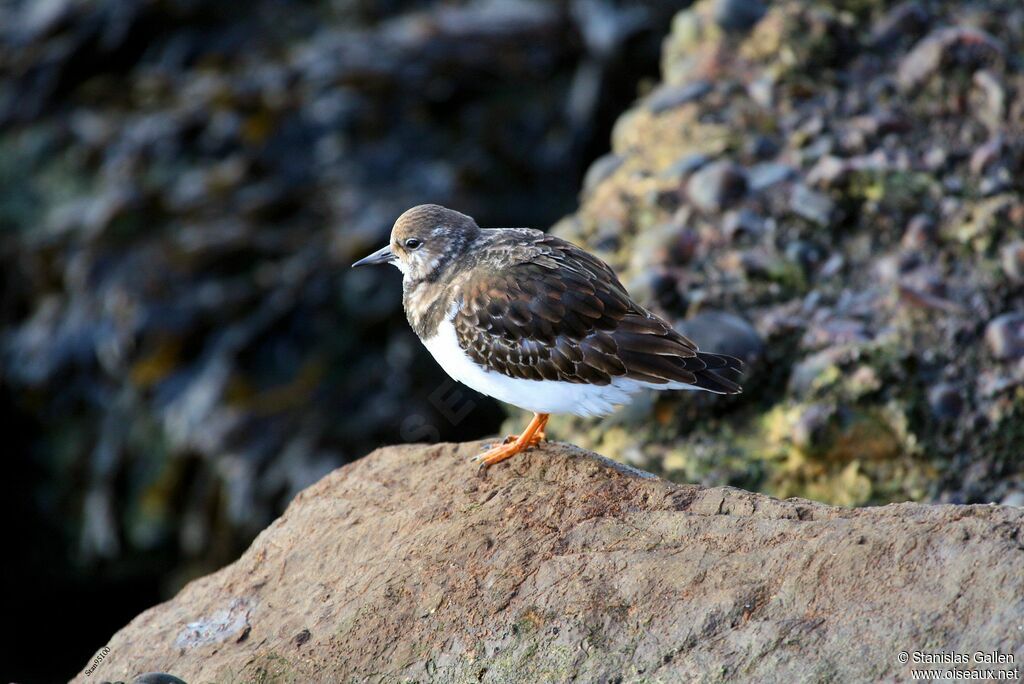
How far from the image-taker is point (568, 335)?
4.46m

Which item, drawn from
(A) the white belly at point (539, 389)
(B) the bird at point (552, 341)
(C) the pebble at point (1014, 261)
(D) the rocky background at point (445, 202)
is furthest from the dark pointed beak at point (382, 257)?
(C) the pebble at point (1014, 261)

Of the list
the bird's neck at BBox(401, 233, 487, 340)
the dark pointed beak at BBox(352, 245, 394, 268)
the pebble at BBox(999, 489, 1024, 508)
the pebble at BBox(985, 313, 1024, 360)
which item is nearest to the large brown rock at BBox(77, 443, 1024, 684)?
the bird's neck at BBox(401, 233, 487, 340)

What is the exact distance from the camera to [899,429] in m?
5.49

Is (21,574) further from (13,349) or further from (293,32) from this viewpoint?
(293,32)

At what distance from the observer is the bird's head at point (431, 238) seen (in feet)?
16.1

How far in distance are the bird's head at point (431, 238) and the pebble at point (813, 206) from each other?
252cm

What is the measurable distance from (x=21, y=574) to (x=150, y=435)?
1.96m

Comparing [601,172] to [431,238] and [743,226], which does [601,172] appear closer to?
[743,226]

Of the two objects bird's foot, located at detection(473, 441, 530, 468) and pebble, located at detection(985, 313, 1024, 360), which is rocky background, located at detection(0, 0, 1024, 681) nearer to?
pebble, located at detection(985, 313, 1024, 360)

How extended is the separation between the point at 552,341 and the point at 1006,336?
2656mm

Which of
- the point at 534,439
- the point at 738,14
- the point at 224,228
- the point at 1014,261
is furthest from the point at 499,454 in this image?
the point at 738,14

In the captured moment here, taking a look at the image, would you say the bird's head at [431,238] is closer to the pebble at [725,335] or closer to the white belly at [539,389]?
the white belly at [539,389]

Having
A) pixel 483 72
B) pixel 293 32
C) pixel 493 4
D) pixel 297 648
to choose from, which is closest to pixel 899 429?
pixel 297 648

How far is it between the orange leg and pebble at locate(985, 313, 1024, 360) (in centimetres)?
255
